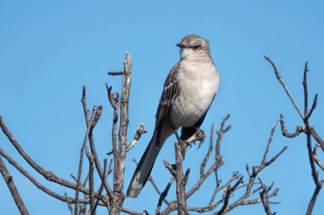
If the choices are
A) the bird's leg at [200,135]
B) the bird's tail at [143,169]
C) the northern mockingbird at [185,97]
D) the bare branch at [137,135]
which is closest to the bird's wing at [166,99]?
the northern mockingbird at [185,97]

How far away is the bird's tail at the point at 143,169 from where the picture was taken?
5.23m

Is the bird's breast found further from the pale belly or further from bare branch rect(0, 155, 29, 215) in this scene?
bare branch rect(0, 155, 29, 215)

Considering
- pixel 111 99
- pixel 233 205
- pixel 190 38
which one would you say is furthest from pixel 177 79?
pixel 111 99

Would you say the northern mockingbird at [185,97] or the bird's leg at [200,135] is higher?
the northern mockingbird at [185,97]

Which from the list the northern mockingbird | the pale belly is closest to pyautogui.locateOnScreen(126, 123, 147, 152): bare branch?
the northern mockingbird

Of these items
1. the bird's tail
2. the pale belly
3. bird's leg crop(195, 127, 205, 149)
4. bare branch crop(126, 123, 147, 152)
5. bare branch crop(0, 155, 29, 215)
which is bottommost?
bare branch crop(0, 155, 29, 215)

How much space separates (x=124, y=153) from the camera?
3379 mm

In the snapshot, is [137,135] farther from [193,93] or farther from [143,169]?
[193,93]

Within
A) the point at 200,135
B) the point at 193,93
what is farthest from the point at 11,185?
the point at 200,135

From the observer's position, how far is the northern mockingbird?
6262 mm

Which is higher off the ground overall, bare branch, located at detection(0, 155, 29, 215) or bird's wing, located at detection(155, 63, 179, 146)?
bird's wing, located at detection(155, 63, 179, 146)

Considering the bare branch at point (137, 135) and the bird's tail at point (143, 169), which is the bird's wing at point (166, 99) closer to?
the bird's tail at point (143, 169)

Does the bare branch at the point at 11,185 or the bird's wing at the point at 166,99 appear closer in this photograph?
the bare branch at the point at 11,185

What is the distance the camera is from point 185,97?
6.29 meters
